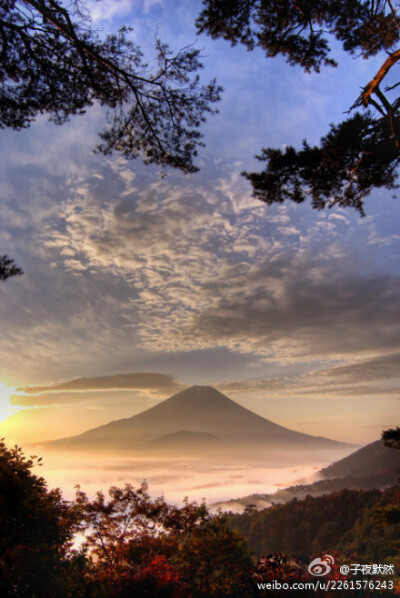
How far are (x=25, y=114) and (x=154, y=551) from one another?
13.9 meters

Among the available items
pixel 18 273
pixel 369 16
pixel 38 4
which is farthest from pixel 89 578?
pixel 369 16

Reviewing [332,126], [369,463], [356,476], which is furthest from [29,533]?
[369,463]

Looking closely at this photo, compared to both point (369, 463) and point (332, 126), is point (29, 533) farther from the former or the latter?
point (369, 463)

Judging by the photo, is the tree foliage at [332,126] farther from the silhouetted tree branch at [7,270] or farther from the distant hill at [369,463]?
the distant hill at [369,463]

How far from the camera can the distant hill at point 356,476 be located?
278 feet

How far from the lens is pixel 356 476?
103 metres

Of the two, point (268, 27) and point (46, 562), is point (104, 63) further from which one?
point (46, 562)

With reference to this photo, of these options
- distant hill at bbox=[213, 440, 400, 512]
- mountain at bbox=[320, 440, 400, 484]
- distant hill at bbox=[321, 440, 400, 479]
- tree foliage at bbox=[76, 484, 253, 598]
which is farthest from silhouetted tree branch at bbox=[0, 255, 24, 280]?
distant hill at bbox=[321, 440, 400, 479]

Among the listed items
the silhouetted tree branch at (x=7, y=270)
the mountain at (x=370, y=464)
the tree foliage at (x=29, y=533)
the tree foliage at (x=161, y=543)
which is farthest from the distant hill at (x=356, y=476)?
the silhouetted tree branch at (x=7, y=270)

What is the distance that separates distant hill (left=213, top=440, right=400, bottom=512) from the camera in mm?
84812

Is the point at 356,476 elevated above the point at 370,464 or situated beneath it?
situated beneath

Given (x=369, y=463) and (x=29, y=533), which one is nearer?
(x=29, y=533)

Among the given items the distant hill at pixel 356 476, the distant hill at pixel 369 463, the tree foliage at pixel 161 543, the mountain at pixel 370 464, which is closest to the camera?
the tree foliage at pixel 161 543

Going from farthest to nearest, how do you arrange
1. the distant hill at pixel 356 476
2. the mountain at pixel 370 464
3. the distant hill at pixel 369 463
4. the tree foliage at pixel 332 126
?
1. the distant hill at pixel 369 463
2. the mountain at pixel 370 464
3. the distant hill at pixel 356 476
4. the tree foliage at pixel 332 126
